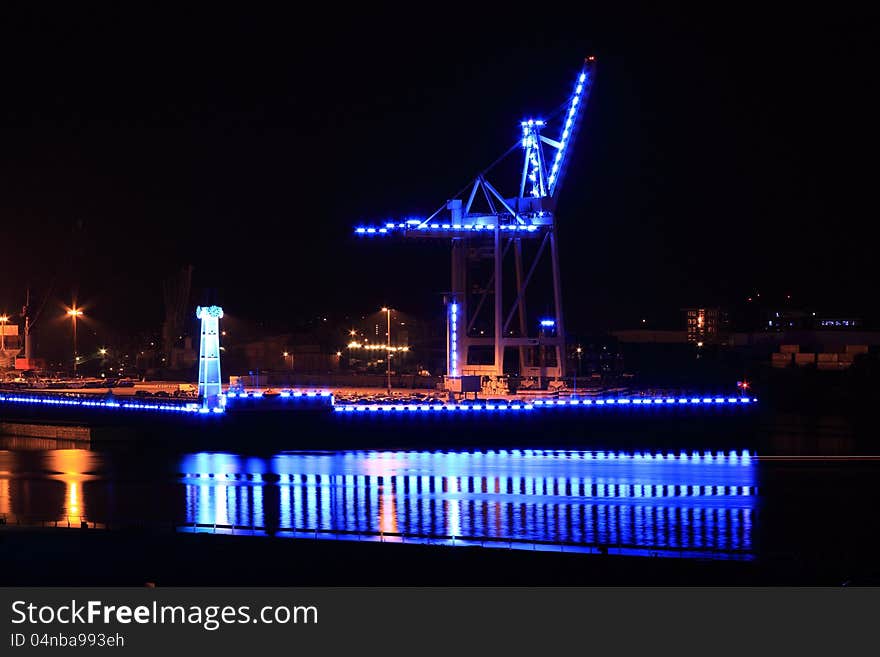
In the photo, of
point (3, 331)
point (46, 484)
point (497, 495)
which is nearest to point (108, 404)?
point (46, 484)

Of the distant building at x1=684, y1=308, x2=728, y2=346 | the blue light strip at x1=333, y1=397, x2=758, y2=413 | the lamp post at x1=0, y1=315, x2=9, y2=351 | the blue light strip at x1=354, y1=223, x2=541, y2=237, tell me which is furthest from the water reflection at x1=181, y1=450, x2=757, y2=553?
the distant building at x1=684, y1=308, x2=728, y2=346

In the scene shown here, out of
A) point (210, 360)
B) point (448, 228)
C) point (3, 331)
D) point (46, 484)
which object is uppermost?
point (448, 228)

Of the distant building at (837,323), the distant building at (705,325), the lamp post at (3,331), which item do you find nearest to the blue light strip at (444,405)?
the lamp post at (3,331)

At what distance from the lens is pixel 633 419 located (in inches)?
1781

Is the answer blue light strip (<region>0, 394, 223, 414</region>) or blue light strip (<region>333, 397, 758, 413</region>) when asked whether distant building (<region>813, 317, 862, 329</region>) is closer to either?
blue light strip (<region>333, 397, 758, 413</region>)

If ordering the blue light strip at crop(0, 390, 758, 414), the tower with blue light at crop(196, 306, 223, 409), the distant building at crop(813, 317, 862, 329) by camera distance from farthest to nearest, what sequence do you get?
the distant building at crop(813, 317, 862, 329), the blue light strip at crop(0, 390, 758, 414), the tower with blue light at crop(196, 306, 223, 409)

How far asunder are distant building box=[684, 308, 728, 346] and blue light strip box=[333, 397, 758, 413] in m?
57.9

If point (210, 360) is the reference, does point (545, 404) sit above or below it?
below

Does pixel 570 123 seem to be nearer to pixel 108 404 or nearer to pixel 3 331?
pixel 108 404

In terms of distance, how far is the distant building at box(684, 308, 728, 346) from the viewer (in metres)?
106

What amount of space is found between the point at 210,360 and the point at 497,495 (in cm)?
1727

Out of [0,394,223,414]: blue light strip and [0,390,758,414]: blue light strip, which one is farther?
[0,390,758,414]: blue light strip

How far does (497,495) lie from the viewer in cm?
3009

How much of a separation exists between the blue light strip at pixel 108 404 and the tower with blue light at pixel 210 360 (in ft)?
1.37
